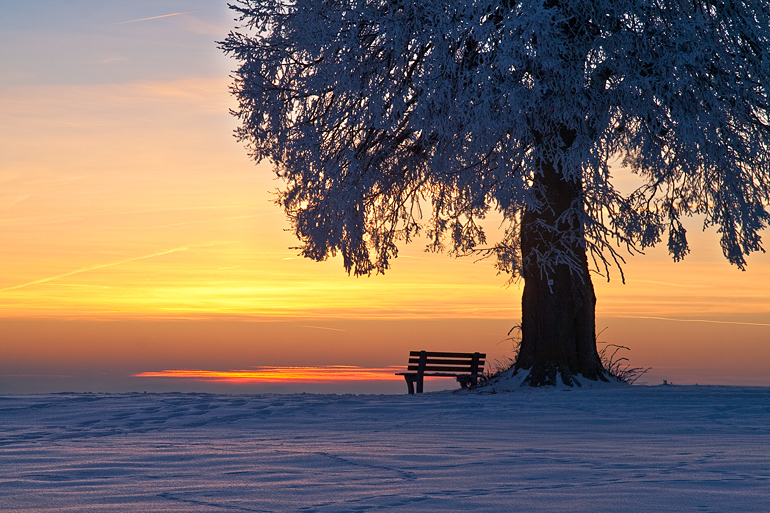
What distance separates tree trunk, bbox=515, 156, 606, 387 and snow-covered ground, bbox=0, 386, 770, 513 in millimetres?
2711

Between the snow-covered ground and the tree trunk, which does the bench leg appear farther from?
the snow-covered ground

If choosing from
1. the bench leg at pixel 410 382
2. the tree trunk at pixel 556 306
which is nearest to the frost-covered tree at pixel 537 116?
the tree trunk at pixel 556 306

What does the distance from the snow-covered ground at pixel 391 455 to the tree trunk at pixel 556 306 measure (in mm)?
2711

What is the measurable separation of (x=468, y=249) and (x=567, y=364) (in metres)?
4.80

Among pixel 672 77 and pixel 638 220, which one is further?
pixel 638 220

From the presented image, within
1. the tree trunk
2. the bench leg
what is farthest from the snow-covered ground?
the bench leg

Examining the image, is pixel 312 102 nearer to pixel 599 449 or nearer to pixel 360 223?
pixel 360 223

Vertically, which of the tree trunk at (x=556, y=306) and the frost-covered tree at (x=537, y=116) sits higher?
the frost-covered tree at (x=537, y=116)

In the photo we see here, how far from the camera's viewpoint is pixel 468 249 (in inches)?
716

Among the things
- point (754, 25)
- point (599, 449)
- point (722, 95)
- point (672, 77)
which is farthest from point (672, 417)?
point (754, 25)

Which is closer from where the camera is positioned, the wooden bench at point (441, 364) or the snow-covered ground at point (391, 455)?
the snow-covered ground at point (391, 455)

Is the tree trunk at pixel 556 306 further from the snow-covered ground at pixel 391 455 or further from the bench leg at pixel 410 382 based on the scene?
A: the bench leg at pixel 410 382

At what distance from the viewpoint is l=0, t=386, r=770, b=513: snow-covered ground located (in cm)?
436

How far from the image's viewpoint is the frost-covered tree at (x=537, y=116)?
12.1 meters
